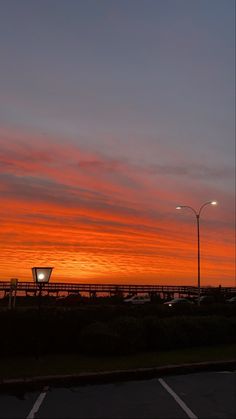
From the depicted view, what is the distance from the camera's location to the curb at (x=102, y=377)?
10953 millimetres

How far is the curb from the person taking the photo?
10953 millimetres

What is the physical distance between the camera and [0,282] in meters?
66.1

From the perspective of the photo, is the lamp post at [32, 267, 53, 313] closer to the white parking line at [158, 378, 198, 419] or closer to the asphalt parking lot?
the asphalt parking lot

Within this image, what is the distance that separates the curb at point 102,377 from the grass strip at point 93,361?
47 cm

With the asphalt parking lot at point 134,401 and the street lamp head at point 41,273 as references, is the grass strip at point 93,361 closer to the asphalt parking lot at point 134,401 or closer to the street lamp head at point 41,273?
the asphalt parking lot at point 134,401

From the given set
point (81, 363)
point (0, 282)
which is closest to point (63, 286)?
point (0, 282)

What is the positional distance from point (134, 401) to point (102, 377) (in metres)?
2.17

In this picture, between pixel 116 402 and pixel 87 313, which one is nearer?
pixel 116 402

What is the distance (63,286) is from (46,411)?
66.7m

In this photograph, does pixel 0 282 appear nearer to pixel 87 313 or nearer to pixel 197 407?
pixel 87 313

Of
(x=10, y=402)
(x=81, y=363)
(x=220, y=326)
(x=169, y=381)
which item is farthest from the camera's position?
(x=220, y=326)

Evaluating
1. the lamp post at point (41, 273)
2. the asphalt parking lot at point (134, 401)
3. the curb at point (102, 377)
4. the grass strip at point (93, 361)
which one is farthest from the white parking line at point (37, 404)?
the lamp post at point (41, 273)

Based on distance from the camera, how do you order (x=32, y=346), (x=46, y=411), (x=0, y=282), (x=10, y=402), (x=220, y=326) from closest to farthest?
(x=46, y=411)
(x=10, y=402)
(x=32, y=346)
(x=220, y=326)
(x=0, y=282)

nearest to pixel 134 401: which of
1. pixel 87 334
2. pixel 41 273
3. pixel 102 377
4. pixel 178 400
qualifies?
pixel 178 400
